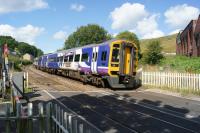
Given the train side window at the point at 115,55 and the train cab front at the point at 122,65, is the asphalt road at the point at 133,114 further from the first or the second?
the train side window at the point at 115,55

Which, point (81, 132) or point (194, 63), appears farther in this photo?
point (194, 63)

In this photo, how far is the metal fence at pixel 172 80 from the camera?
2315cm

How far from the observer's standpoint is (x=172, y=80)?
25.4m

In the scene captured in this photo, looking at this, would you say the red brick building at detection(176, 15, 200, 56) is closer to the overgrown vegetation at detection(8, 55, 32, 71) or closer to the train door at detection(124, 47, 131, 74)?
the train door at detection(124, 47, 131, 74)

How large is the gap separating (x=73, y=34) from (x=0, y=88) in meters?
94.0

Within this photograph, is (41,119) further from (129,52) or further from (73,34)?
(73,34)

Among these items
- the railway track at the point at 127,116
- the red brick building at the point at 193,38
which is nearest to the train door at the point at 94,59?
the railway track at the point at 127,116

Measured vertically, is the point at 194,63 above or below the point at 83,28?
below

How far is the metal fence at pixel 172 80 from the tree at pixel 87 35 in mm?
79492

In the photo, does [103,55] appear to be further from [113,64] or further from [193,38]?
[193,38]

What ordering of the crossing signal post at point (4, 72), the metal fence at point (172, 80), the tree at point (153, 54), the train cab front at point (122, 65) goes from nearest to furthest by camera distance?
the crossing signal post at point (4, 72)
the metal fence at point (172, 80)
the train cab front at point (122, 65)
the tree at point (153, 54)

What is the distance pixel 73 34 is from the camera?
11181cm

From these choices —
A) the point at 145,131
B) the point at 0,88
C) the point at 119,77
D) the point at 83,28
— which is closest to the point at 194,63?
the point at 119,77

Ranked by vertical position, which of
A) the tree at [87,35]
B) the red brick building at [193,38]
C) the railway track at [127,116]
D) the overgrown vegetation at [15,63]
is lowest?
the railway track at [127,116]
